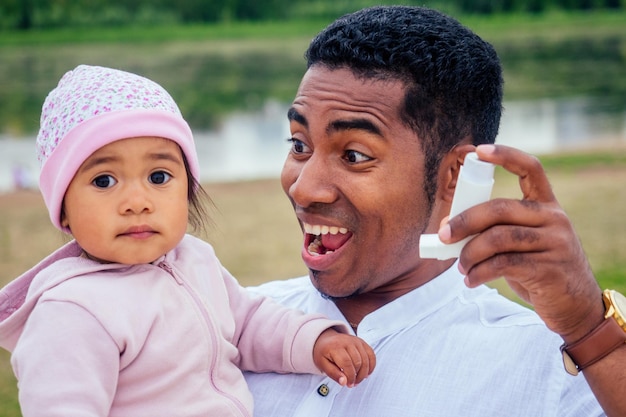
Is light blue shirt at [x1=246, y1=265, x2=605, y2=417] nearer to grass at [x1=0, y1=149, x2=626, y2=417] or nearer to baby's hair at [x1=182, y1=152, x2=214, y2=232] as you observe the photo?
baby's hair at [x1=182, y1=152, x2=214, y2=232]

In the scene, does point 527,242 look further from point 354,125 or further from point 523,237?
point 354,125

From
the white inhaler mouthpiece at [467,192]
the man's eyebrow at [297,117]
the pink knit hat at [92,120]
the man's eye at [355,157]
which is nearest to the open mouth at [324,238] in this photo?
the man's eye at [355,157]

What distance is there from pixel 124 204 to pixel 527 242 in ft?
3.28

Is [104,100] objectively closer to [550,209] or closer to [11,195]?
[550,209]

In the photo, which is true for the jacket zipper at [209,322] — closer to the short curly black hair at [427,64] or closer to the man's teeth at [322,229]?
the man's teeth at [322,229]

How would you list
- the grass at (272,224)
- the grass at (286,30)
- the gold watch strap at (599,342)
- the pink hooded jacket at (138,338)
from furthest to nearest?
the grass at (286,30), the grass at (272,224), the pink hooded jacket at (138,338), the gold watch strap at (599,342)

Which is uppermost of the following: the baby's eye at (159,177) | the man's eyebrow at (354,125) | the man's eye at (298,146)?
the man's eyebrow at (354,125)

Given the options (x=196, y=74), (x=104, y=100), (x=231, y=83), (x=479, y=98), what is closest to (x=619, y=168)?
(x=479, y=98)

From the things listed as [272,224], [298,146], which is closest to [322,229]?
[298,146]

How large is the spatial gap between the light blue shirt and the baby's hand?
5.2 inches

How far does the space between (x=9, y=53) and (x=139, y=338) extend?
35.9 m

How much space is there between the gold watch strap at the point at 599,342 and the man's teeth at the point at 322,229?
832 mm

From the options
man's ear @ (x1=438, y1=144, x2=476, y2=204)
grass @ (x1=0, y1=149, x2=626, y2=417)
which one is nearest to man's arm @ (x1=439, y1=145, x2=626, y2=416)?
man's ear @ (x1=438, y1=144, x2=476, y2=204)

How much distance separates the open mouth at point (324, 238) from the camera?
2.59m
